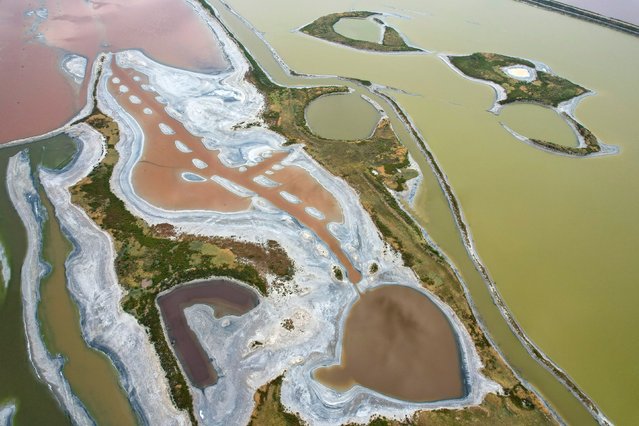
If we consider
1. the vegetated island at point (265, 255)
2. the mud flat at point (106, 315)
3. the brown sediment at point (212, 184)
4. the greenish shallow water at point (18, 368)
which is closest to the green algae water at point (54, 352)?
the greenish shallow water at point (18, 368)

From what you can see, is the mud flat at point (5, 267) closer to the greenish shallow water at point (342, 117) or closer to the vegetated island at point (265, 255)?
the vegetated island at point (265, 255)

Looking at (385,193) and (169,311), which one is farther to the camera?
(385,193)

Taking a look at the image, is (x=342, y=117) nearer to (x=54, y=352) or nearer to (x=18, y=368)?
(x=54, y=352)

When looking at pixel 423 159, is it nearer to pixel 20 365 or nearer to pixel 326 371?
pixel 326 371

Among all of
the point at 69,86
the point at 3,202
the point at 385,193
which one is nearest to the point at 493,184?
the point at 385,193

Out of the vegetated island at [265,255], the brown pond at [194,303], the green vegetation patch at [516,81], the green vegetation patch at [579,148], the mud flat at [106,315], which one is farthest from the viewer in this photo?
the green vegetation patch at [516,81]

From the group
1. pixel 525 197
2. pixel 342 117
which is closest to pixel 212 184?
pixel 342 117

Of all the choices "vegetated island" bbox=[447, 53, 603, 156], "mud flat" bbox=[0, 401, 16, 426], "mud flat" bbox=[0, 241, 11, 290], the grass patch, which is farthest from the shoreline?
"mud flat" bbox=[0, 241, 11, 290]
